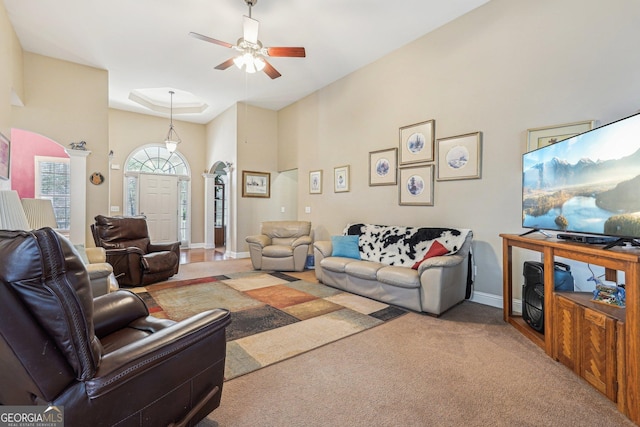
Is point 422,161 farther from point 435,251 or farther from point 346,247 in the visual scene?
point 346,247

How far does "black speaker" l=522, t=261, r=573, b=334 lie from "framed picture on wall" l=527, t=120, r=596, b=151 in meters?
1.17

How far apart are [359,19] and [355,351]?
378 cm

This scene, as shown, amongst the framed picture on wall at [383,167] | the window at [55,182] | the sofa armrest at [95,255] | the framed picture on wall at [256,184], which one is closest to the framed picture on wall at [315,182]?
the framed picture on wall at [383,167]

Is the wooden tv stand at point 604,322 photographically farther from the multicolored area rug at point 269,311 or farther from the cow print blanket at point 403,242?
the multicolored area rug at point 269,311

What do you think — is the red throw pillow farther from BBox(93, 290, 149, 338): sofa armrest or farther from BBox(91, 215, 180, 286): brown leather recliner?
BBox(91, 215, 180, 286): brown leather recliner

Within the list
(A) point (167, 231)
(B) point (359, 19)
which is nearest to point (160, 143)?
(A) point (167, 231)

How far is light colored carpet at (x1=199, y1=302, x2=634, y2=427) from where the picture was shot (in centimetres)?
158

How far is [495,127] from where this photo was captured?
3.33m

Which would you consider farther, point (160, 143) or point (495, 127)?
point (160, 143)

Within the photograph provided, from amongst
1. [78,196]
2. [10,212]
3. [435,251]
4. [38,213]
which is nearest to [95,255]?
[38,213]

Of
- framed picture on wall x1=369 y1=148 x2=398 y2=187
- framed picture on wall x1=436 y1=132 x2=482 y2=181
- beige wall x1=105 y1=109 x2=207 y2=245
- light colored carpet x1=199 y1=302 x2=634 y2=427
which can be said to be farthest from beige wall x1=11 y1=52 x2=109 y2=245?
framed picture on wall x1=436 y1=132 x2=482 y2=181

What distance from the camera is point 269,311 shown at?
10.3ft

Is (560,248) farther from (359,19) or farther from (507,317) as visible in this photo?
(359,19)

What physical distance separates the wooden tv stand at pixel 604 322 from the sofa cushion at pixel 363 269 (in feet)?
5.00
